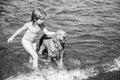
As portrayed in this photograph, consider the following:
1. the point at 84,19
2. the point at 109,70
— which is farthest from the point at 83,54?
the point at 84,19

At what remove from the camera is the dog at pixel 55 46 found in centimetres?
562

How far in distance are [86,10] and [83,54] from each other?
5997 mm

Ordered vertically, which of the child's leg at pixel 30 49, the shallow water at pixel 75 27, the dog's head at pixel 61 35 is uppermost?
the dog's head at pixel 61 35

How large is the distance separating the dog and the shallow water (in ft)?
2.27

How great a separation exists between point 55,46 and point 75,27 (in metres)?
4.55

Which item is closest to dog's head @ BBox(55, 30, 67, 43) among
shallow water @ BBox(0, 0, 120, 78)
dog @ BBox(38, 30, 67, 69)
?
dog @ BBox(38, 30, 67, 69)

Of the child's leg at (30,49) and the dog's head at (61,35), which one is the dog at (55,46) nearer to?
the dog's head at (61,35)

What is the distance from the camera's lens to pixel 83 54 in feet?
25.4

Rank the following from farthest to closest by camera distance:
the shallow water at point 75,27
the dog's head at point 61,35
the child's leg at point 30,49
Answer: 1. the shallow water at point 75,27
2. the child's leg at point 30,49
3. the dog's head at point 61,35

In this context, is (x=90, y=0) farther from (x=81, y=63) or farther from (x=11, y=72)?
(x=11, y=72)

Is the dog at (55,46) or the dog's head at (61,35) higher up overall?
the dog's head at (61,35)

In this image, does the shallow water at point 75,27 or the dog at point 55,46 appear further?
the shallow water at point 75,27

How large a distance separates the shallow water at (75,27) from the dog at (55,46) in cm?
69

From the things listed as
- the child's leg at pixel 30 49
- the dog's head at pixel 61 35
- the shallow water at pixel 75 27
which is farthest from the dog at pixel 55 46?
the shallow water at pixel 75 27
